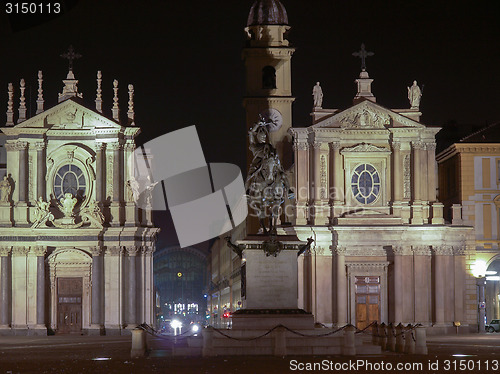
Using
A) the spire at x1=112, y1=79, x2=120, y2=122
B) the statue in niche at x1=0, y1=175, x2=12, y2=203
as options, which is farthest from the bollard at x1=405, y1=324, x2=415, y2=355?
the statue in niche at x1=0, y1=175, x2=12, y2=203

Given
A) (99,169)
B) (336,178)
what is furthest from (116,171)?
(336,178)

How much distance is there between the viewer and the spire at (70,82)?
229 ft

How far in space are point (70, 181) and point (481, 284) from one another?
971 inches

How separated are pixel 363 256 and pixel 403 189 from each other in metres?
4.54

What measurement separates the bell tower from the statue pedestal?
115 ft

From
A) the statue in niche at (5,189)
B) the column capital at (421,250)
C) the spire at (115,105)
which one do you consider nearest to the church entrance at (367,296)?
the column capital at (421,250)

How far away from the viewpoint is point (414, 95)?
69000 mm

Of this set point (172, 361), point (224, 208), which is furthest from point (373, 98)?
point (224, 208)

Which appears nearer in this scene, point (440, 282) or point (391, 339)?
point (391, 339)

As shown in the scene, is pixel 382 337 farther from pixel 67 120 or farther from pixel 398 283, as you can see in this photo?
pixel 67 120

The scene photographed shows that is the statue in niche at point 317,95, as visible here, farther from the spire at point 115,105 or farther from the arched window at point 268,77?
the spire at point 115,105

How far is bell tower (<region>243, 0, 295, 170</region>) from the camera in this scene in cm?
7406

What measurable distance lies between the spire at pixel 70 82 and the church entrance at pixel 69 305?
10.8 m

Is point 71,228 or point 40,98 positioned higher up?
point 40,98
